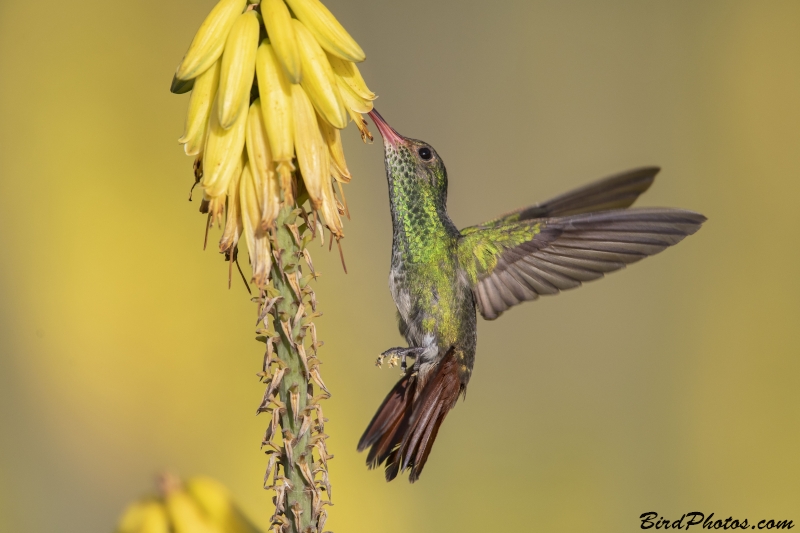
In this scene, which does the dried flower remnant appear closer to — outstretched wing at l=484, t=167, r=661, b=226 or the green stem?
the green stem

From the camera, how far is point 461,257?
8.73ft

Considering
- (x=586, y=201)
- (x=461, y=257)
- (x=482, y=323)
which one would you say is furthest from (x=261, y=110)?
(x=482, y=323)

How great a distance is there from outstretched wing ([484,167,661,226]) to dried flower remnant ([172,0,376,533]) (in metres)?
1.21

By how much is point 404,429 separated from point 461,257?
75 centimetres

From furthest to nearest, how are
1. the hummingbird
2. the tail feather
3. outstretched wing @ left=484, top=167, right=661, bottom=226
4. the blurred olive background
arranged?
the blurred olive background, outstretched wing @ left=484, top=167, right=661, bottom=226, the hummingbird, the tail feather

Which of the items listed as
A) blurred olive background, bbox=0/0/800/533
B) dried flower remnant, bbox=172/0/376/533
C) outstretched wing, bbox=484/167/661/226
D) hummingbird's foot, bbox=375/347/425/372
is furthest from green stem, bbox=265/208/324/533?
blurred olive background, bbox=0/0/800/533

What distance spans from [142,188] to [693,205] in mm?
3819

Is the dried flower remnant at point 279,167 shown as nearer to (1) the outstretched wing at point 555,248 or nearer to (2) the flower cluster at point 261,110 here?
(2) the flower cluster at point 261,110

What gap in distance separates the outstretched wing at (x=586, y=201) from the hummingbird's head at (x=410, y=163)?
12.2 inches

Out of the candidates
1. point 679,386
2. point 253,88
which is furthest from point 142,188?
point 679,386

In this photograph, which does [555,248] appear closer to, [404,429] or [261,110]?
[404,429]

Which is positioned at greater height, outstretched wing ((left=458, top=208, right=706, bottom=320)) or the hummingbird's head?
the hummingbird's head

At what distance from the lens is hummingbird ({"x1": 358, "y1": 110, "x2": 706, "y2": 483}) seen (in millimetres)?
2385

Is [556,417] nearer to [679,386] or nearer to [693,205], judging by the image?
[679,386]
